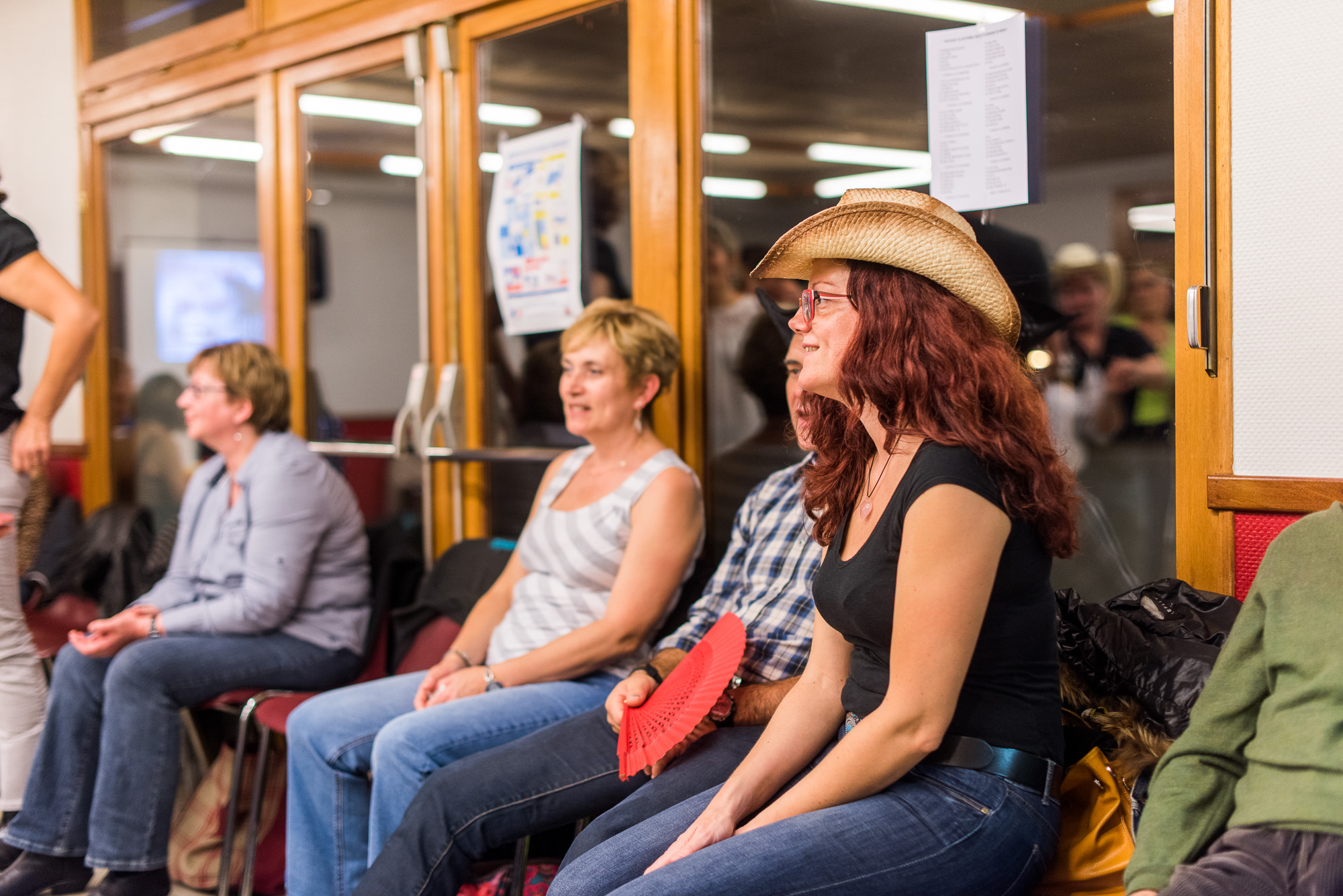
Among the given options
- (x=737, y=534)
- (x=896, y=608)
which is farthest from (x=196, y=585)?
(x=896, y=608)

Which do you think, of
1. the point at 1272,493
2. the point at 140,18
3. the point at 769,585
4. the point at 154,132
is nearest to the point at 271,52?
the point at 154,132

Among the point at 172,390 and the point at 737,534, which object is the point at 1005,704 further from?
the point at 172,390

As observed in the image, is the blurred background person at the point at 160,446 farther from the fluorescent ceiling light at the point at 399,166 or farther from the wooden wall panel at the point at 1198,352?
the wooden wall panel at the point at 1198,352

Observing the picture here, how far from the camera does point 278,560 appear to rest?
290cm

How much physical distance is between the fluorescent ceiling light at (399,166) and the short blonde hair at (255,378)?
79cm

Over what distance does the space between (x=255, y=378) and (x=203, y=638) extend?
69 cm

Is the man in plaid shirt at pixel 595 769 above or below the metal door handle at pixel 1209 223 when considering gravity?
below

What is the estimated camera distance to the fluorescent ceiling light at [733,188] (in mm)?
2685

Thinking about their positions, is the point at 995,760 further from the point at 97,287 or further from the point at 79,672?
the point at 97,287

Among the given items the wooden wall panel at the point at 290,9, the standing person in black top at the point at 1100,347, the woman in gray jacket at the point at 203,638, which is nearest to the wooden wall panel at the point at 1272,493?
the standing person in black top at the point at 1100,347

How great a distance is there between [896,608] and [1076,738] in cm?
48

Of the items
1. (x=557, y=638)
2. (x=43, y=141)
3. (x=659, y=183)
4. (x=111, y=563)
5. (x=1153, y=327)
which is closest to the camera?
(x=1153, y=327)

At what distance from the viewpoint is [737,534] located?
235 cm

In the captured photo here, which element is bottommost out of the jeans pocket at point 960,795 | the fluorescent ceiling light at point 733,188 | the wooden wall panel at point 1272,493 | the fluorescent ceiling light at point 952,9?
the jeans pocket at point 960,795
